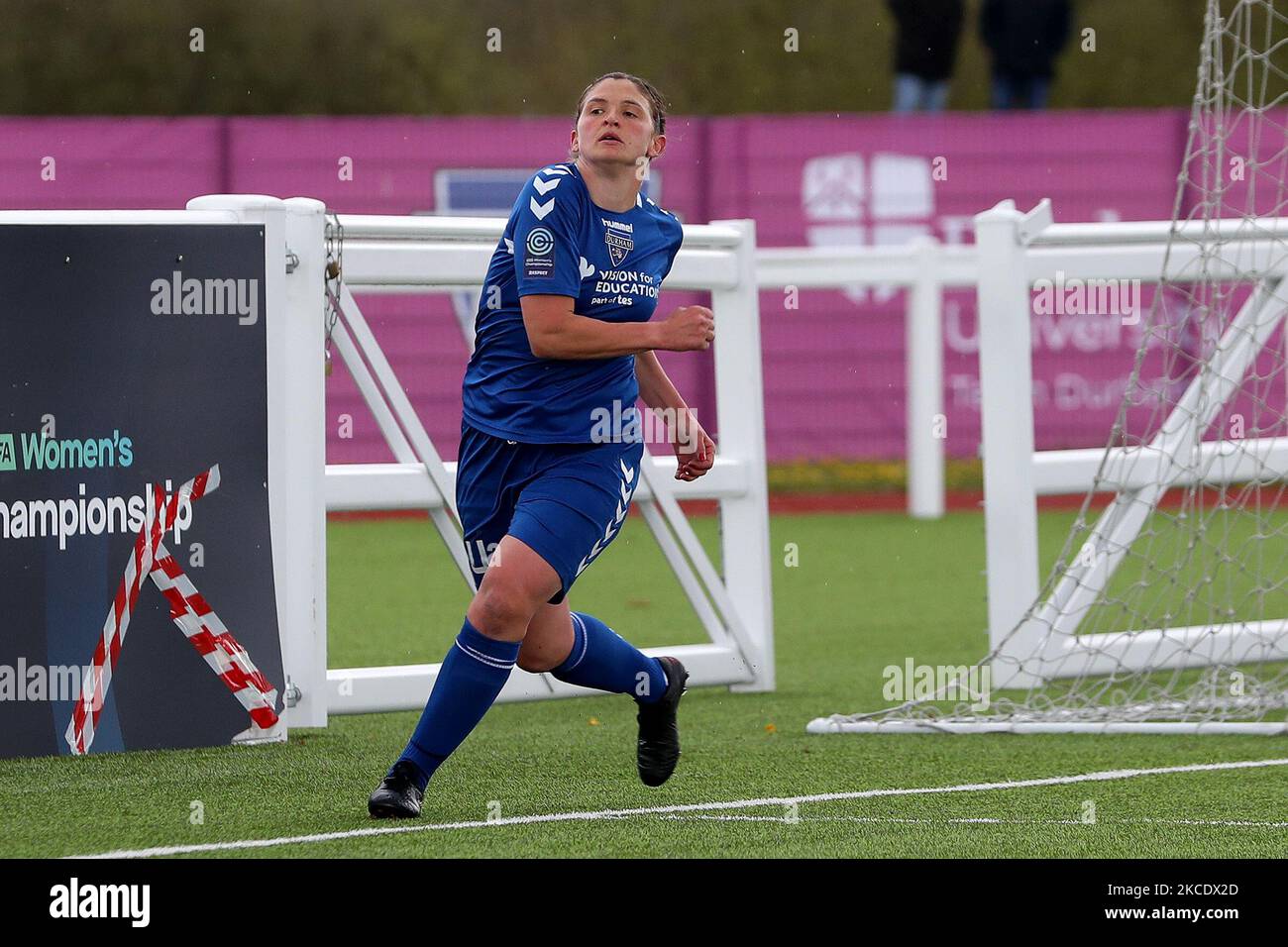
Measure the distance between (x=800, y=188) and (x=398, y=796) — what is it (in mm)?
11781

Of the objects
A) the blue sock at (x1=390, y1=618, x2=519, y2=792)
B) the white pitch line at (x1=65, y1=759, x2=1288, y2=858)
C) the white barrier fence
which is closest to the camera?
the white pitch line at (x1=65, y1=759, x2=1288, y2=858)

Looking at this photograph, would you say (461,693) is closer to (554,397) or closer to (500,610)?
(500,610)

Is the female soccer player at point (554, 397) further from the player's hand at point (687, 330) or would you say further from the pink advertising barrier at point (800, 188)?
the pink advertising barrier at point (800, 188)

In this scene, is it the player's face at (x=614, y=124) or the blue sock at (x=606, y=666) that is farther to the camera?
the blue sock at (x=606, y=666)

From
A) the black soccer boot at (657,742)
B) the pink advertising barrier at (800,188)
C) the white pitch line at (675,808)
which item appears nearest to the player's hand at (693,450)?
the black soccer boot at (657,742)

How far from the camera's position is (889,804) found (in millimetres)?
5520

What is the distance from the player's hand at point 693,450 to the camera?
5.77 meters

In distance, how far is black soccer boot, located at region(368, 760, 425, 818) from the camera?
5.23 meters

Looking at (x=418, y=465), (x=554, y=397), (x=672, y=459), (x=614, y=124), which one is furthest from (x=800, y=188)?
(x=554, y=397)

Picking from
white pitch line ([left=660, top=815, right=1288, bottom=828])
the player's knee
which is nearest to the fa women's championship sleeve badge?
the player's knee

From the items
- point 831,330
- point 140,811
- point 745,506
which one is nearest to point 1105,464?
point 745,506

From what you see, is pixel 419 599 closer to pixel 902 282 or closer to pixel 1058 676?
pixel 1058 676

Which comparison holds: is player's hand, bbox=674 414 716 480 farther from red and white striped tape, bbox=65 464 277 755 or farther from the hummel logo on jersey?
red and white striped tape, bbox=65 464 277 755

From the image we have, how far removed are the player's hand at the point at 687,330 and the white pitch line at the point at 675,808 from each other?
1146mm
